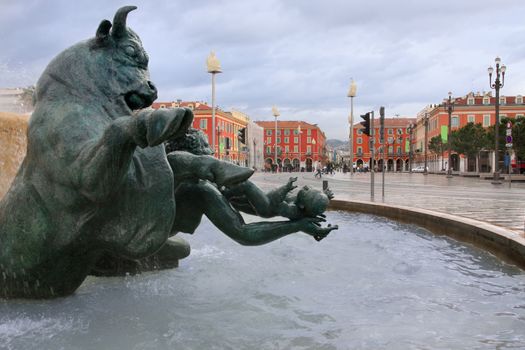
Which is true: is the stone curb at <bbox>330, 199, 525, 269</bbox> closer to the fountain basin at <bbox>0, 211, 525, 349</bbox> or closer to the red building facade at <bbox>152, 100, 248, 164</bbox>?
the fountain basin at <bbox>0, 211, 525, 349</bbox>

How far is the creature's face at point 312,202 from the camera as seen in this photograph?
313cm

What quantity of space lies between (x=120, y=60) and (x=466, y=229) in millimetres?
5078

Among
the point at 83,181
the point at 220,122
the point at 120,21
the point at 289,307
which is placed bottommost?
the point at 289,307

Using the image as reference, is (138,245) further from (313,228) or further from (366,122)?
(366,122)

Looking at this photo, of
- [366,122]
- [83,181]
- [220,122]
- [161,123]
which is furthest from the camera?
[220,122]

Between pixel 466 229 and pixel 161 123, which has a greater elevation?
pixel 161 123

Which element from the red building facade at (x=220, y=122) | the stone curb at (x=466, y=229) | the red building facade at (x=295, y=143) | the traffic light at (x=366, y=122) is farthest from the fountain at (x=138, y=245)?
the red building facade at (x=295, y=143)

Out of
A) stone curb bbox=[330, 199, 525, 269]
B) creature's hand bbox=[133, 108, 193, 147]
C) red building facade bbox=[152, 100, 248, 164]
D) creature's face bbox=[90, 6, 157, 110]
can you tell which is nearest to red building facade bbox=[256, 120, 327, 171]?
red building facade bbox=[152, 100, 248, 164]

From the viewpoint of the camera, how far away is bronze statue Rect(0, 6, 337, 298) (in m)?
2.40

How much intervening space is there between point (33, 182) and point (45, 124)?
319mm

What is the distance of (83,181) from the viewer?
227 cm

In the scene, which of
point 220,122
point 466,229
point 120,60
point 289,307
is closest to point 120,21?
point 120,60

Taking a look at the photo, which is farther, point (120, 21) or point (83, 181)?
point (120, 21)

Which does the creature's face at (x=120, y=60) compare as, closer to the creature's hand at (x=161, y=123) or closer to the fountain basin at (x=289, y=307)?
the creature's hand at (x=161, y=123)
